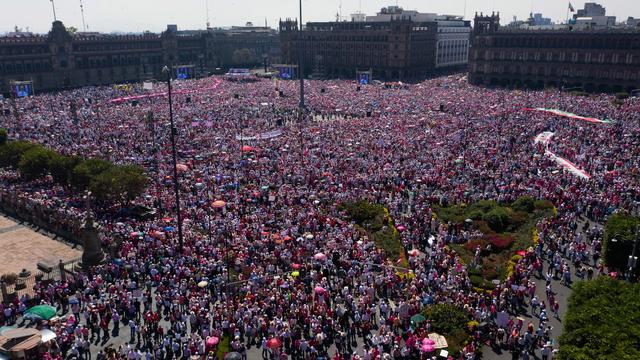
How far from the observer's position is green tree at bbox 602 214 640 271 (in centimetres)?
2911

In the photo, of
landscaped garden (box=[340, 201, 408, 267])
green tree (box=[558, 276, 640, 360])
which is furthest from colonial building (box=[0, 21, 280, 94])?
green tree (box=[558, 276, 640, 360])

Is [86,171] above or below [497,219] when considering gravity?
above

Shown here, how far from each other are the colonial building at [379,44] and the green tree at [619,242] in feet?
374

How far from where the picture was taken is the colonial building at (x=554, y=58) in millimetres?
103312

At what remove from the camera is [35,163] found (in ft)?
152

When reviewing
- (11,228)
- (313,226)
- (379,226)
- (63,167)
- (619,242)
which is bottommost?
(11,228)

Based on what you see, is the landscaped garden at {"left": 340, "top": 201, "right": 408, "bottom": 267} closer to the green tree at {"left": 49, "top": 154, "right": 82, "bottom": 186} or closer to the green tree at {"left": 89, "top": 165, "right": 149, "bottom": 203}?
the green tree at {"left": 89, "top": 165, "right": 149, "bottom": 203}

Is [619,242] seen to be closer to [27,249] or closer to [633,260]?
[633,260]

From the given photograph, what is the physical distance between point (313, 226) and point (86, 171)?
A: 2005cm

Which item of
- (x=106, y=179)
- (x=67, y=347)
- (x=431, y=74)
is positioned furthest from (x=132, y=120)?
(x=431, y=74)

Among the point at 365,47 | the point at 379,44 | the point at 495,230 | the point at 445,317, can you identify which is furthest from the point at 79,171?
the point at 365,47

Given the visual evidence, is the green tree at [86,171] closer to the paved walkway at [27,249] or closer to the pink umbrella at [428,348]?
the paved walkway at [27,249]

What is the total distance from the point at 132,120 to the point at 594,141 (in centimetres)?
5900

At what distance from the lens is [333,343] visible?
2462cm
